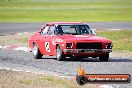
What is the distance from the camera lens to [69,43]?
65.0 feet

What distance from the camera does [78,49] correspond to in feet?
64.6

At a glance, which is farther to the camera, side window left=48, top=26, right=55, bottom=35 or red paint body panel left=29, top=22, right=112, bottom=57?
side window left=48, top=26, right=55, bottom=35

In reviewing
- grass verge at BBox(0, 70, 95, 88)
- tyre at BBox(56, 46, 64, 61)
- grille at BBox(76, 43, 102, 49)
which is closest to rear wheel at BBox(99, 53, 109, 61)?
grille at BBox(76, 43, 102, 49)

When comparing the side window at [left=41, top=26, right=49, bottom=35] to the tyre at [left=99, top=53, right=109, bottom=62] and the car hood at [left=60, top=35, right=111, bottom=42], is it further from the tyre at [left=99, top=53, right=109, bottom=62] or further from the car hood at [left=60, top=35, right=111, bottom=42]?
the tyre at [left=99, top=53, right=109, bottom=62]

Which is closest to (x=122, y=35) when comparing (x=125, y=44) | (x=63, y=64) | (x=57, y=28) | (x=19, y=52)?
(x=125, y=44)

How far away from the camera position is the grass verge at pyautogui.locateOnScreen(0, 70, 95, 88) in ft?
42.6

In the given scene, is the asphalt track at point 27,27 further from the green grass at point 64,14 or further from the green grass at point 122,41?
the green grass at point 64,14

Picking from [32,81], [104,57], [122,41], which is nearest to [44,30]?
[104,57]

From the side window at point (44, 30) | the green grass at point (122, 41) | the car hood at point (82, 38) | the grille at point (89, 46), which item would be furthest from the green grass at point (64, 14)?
the grille at point (89, 46)

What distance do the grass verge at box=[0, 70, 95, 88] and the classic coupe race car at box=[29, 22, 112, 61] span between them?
457 cm

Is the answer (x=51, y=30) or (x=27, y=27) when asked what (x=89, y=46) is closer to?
(x=51, y=30)

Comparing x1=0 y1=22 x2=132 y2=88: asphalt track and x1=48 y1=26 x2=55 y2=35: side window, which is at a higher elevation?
x1=48 y1=26 x2=55 y2=35: side window

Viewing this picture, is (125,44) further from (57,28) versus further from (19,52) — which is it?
(57,28)

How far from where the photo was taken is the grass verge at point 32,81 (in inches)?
511
